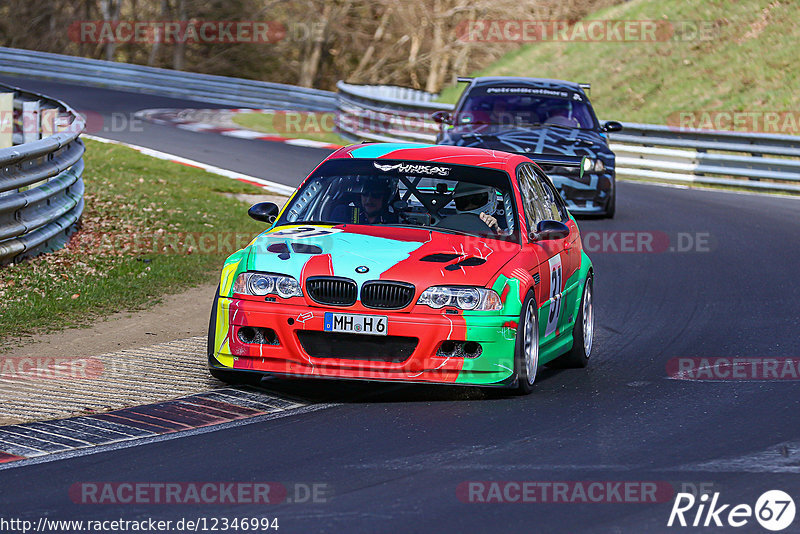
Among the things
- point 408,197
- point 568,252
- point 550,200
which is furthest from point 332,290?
point 550,200

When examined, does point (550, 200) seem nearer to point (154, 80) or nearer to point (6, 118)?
point (6, 118)

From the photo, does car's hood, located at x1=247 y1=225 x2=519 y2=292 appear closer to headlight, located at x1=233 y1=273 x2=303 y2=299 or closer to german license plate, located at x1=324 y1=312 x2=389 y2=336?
headlight, located at x1=233 y1=273 x2=303 y2=299

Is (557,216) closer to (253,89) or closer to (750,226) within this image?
(750,226)

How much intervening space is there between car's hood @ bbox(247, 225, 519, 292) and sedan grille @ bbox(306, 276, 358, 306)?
1.4 inches

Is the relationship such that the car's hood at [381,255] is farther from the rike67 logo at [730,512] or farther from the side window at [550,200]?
the rike67 logo at [730,512]

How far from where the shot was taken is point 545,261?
8.30 metres

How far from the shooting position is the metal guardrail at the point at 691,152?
21.5 meters

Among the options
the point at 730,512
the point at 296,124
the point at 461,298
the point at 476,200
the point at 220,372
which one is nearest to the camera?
the point at 730,512

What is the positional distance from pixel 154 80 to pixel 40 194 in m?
22.8

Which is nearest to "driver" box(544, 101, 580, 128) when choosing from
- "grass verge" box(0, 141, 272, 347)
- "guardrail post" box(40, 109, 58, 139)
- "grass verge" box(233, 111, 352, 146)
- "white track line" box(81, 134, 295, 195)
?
"white track line" box(81, 134, 295, 195)

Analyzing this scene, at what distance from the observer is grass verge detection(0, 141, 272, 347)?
10.4 meters

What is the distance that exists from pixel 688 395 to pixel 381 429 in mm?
2145

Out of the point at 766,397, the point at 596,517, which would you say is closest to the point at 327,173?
the point at 766,397

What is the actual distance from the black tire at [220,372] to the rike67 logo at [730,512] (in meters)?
3.07
